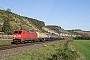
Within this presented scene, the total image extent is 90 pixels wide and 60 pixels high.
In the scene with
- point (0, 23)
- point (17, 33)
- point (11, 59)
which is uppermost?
point (0, 23)

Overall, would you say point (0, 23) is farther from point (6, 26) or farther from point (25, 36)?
point (25, 36)

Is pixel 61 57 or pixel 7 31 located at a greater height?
pixel 7 31

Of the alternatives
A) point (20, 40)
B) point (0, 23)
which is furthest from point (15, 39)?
point (0, 23)

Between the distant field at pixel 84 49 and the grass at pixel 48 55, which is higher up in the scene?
the grass at pixel 48 55

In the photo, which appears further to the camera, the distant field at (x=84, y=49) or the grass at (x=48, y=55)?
the distant field at (x=84, y=49)

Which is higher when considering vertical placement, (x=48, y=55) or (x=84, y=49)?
(x=48, y=55)

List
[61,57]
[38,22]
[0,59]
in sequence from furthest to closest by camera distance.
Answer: [38,22] < [0,59] < [61,57]

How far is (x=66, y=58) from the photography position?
1427 cm

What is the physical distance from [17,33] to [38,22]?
498 feet

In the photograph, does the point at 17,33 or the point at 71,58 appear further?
the point at 17,33

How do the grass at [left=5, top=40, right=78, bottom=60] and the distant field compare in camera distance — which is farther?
the distant field

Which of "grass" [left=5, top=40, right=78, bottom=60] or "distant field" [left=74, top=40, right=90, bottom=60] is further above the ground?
"grass" [left=5, top=40, right=78, bottom=60]

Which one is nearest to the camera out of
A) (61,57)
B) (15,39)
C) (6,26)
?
(61,57)

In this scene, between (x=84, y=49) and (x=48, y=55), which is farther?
(x=84, y=49)
